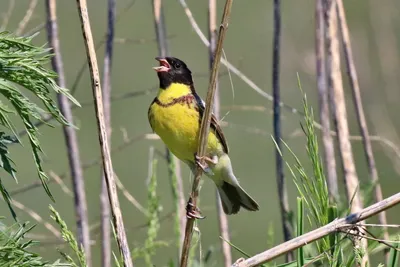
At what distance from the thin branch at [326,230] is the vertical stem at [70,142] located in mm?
945

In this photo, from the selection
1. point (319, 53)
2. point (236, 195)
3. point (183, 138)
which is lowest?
point (236, 195)

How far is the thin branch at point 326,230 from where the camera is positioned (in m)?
0.97

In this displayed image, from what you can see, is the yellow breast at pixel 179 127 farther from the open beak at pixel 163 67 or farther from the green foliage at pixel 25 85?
the green foliage at pixel 25 85

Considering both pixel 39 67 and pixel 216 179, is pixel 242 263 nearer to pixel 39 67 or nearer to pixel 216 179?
pixel 39 67

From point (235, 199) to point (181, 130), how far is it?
233 millimetres

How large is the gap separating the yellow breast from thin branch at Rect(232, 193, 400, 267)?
1185mm

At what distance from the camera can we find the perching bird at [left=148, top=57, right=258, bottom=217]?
2234 millimetres

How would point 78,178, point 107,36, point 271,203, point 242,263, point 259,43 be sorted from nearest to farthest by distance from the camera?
point 242,263
point 78,178
point 107,36
point 271,203
point 259,43

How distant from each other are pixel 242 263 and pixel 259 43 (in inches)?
208

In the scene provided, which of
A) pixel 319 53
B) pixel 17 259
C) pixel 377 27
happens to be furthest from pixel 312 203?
pixel 377 27

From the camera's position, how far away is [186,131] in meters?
2.24

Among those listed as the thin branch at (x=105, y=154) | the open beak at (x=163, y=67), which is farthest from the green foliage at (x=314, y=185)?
the open beak at (x=163, y=67)

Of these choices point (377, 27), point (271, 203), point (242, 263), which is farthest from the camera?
point (271, 203)

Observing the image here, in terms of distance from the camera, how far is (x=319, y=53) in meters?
2.15
